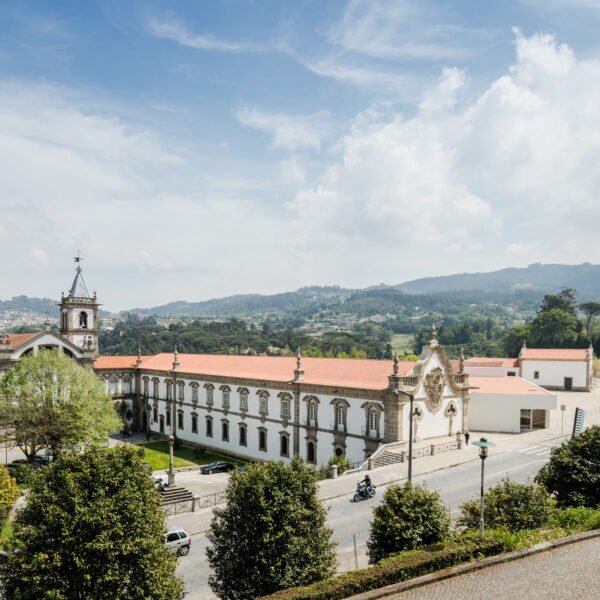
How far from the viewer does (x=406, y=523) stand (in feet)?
65.8

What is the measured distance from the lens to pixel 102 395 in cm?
4728

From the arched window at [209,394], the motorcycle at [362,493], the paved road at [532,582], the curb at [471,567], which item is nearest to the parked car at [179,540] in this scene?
the motorcycle at [362,493]

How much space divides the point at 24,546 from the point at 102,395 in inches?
A: 1254

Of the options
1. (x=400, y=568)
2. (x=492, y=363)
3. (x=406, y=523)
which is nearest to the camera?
(x=400, y=568)

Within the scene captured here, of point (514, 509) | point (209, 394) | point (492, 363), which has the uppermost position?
point (514, 509)

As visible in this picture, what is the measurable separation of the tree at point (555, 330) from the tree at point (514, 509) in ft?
358

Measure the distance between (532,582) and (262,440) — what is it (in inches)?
1475

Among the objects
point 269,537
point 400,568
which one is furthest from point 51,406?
point 400,568

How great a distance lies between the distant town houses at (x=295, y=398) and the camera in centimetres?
4450

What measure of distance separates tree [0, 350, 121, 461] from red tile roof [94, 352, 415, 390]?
568 inches

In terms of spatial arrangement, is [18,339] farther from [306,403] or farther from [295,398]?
[306,403]

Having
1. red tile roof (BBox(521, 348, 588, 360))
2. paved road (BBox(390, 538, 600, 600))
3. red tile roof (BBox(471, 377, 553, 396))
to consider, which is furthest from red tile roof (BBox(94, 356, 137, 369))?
paved road (BBox(390, 538, 600, 600))

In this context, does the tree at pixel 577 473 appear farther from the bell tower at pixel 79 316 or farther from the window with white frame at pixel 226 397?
the bell tower at pixel 79 316

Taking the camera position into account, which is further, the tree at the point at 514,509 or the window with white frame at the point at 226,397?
the window with white frame at the point at 226,397
